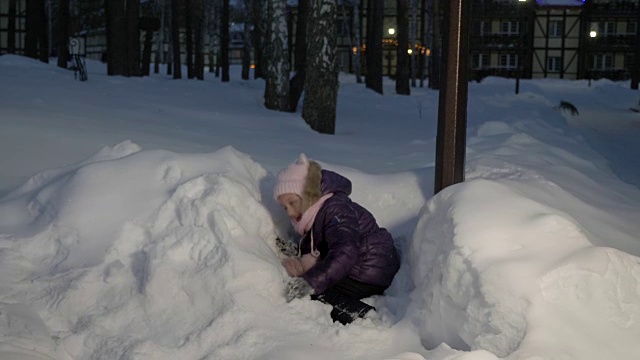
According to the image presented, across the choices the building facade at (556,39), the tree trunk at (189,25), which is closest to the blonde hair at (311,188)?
the tree trunk at (189,25)

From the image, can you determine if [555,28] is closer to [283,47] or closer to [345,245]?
[283,47]

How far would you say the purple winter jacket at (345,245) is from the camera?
4613 mm

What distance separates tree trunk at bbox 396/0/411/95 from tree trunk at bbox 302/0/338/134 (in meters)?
14.0

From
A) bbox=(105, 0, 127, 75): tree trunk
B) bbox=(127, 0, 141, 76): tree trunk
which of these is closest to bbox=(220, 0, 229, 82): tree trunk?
bbox=(127, 0, 141, 76): tree trunk

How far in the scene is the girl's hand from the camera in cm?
481

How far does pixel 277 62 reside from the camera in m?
15.2

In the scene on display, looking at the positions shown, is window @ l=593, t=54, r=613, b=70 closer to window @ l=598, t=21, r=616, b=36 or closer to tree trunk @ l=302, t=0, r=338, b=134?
window @ l=598, t=21, r=616, b=36

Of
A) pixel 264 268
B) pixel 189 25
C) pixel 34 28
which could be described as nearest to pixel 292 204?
pixel 264 268

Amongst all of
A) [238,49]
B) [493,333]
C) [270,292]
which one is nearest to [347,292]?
[270,292]

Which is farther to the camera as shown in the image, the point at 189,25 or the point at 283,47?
the point at 189,25

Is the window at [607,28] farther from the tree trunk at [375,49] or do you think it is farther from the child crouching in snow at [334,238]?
the child crouching in snow at [334,238]

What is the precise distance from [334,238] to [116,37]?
1661 cm

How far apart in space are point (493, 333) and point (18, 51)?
45.3m

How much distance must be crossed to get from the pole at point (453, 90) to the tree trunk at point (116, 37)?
15.6 metres
